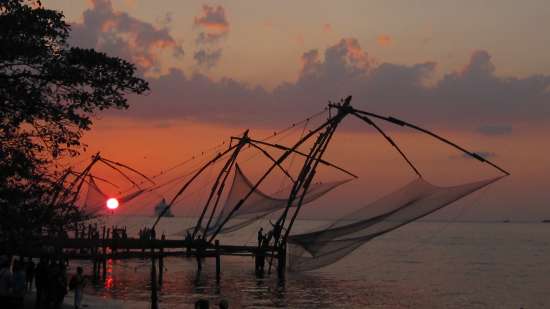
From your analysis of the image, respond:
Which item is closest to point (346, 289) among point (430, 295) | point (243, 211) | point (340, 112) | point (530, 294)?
point (430, 295)

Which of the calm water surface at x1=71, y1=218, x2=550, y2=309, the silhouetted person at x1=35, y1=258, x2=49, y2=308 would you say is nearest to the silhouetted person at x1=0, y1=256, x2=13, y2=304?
the silhouetted person at x1=35, y1=258, x2=49, y2=308

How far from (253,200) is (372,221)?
9.49 m

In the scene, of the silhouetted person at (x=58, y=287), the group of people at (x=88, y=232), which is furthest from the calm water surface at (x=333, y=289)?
the silhouetted person at (x=58, y=287)

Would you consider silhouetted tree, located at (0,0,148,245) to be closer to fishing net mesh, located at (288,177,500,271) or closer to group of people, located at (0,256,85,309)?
group of people, located at (0,256,85,309)

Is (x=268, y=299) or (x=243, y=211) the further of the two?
(x=243, y=211)

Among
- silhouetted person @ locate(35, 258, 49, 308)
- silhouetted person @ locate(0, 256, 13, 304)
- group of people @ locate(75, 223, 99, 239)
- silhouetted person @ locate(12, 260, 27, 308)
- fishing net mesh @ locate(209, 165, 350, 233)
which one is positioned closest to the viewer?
silhouetted person @ locate(0, 256, 13, 304)

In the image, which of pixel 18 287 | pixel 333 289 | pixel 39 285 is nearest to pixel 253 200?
pixel 333 289

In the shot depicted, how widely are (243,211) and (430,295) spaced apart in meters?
9.15

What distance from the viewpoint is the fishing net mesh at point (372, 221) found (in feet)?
56.4

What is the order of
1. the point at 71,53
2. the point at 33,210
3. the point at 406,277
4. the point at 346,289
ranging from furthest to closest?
the point at 406,277
the point at 346,289
the point at 33,210
the point at 71,53

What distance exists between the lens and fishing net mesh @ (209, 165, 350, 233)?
87.3ft

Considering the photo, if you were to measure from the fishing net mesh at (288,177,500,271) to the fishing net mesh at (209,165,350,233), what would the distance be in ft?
19.6

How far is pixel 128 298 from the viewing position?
22078mm

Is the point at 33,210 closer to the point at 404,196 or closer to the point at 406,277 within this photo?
the point at 404,196
